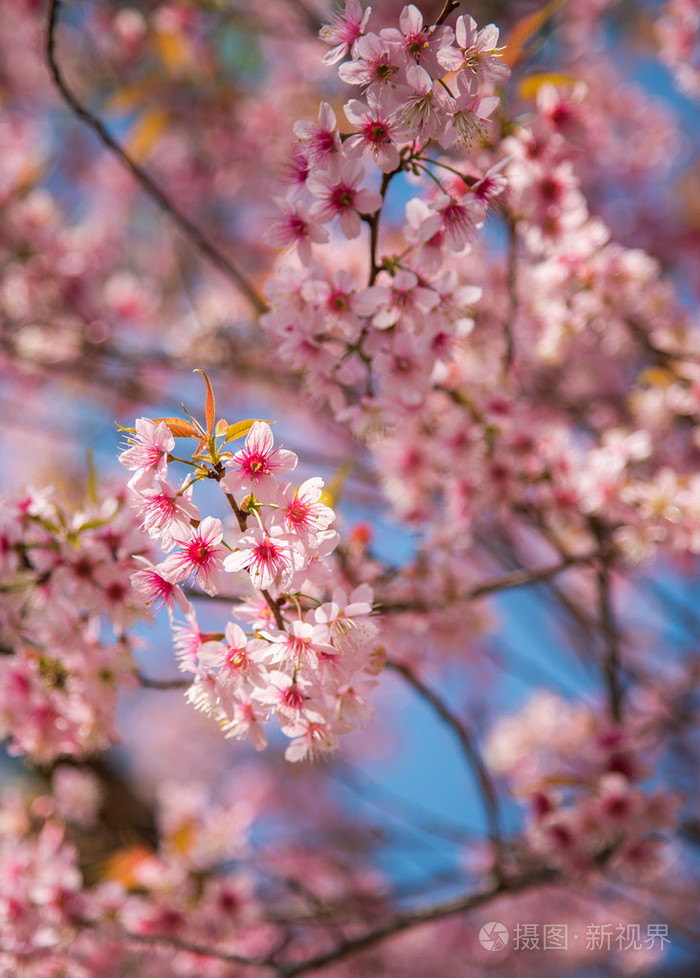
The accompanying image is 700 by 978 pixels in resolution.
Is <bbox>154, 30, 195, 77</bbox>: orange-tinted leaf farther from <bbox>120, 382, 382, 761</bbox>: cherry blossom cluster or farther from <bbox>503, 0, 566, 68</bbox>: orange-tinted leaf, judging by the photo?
<bbox>120, 382, 382, 761</bbox>: cherry blossom cluster

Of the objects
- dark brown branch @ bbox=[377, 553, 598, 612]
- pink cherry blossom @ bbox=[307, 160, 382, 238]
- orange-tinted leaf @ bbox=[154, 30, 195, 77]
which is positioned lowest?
dark brown branch @ bbox=[377, 553, 598, 612]

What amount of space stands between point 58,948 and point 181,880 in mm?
468

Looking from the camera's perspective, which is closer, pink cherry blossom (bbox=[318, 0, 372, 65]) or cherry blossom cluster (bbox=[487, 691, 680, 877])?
pink cherry blossom (bbox=[318, 0, 372, 65])

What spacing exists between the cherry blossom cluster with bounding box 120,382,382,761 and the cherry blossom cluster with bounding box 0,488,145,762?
11.0 inches

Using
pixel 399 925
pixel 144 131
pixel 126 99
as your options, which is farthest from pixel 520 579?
pixel 126 99

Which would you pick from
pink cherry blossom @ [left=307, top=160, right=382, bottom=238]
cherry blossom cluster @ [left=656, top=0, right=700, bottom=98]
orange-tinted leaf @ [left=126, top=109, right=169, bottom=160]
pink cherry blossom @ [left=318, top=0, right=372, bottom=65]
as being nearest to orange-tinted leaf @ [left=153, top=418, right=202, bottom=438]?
pink cherry blossom @ [left=307, top=160, right=382, bottom=238]

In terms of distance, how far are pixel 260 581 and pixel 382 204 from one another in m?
0.66

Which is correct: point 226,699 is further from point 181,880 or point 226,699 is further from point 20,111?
point 20,111

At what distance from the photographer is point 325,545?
2.90 feet

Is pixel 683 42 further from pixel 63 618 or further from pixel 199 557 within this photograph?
pixel 63 618

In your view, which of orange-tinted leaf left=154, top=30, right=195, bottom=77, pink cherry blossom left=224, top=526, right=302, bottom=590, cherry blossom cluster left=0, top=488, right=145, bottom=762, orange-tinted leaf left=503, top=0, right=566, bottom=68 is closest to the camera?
pink cherry blossom left=224, top=526, right=302, bottom=590

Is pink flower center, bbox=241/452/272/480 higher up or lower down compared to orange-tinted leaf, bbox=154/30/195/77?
lower down

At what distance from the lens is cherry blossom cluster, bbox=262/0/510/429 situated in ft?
3.14

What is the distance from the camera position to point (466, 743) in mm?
1625
